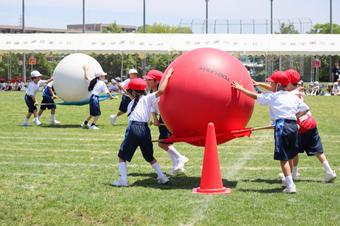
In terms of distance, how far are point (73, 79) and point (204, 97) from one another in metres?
10.2

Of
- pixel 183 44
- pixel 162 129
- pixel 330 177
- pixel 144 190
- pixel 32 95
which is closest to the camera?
pixel 144 190

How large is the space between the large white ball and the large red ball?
31.2 feet

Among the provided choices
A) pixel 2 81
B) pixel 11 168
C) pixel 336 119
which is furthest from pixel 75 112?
pixel 2 81

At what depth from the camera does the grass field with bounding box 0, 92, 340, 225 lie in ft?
21.7

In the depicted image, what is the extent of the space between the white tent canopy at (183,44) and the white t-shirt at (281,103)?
3151 cm

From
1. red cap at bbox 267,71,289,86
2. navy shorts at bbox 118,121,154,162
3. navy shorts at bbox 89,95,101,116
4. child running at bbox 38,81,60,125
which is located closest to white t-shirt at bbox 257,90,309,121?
red cap at bbox 267,71,289,86

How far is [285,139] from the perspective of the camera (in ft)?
26.8

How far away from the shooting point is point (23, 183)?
336 inches

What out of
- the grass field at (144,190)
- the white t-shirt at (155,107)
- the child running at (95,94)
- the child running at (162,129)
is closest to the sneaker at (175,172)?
the child running at (162,129)

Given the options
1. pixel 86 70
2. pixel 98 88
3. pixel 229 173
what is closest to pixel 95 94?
pixel 98 88

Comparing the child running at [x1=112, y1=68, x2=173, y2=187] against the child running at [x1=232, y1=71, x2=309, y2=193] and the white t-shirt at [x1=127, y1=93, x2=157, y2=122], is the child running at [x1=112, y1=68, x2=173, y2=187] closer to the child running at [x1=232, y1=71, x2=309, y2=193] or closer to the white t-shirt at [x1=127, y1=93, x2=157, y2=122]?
the white t-shirt at [x1=127, y1=93, x2=157, y2=122]

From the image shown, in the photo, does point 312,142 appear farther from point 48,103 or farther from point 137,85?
point 48,103

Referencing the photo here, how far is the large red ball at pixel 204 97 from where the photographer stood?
8219 millimetres

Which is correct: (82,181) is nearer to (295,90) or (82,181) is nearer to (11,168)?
(11,168)
